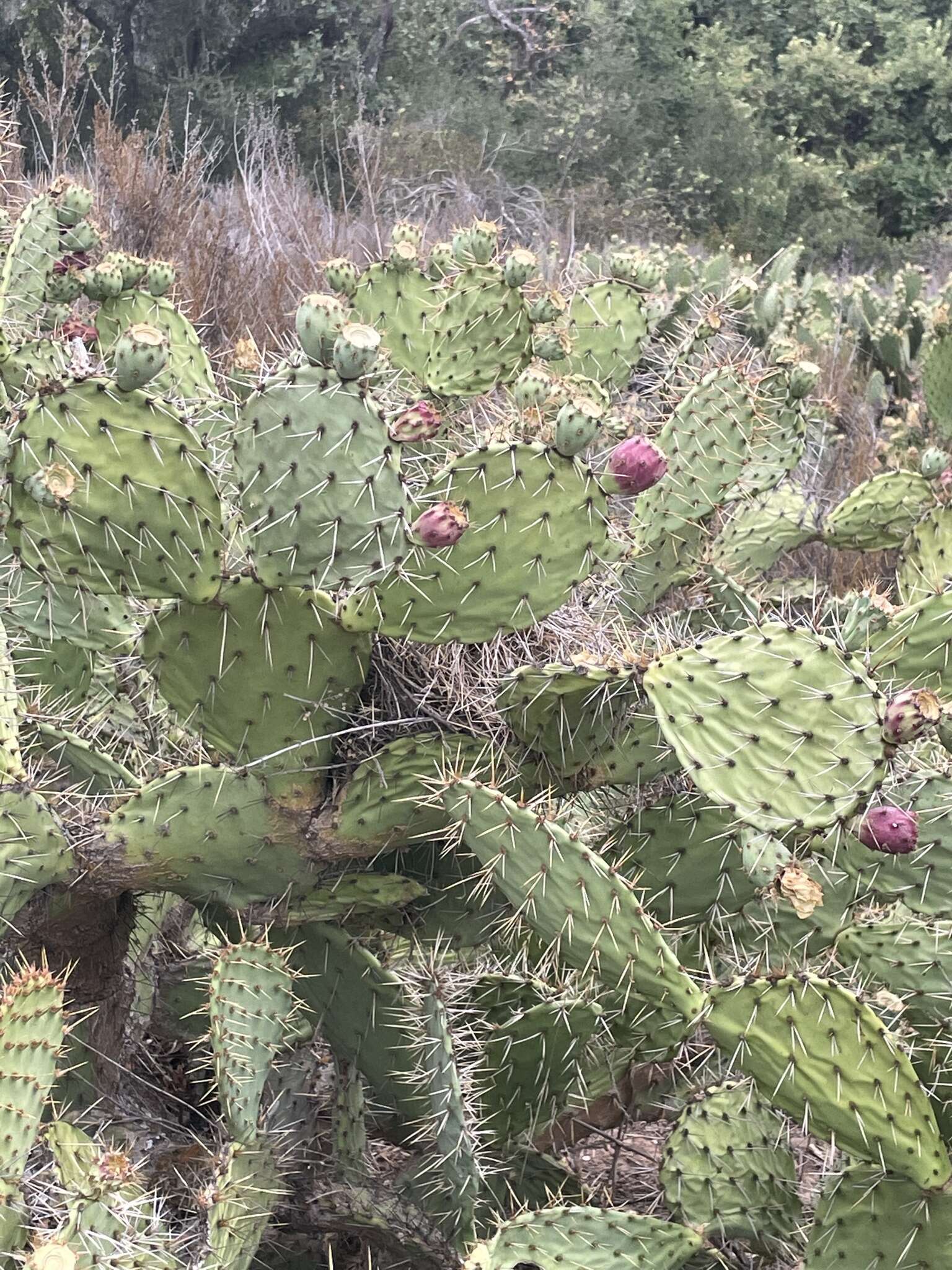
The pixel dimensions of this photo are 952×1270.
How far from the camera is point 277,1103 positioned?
1675mm

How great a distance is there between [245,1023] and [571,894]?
1.40 feet

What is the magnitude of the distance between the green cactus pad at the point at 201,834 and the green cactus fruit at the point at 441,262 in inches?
63.6

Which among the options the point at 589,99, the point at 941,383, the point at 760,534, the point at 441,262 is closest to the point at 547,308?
the point at 441,262

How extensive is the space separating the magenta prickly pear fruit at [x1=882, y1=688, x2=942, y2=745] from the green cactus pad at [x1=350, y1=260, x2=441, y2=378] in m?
1.48

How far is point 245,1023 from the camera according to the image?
4.75ft

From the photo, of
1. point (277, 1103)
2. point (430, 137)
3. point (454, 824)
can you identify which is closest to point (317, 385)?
point (454, 824)

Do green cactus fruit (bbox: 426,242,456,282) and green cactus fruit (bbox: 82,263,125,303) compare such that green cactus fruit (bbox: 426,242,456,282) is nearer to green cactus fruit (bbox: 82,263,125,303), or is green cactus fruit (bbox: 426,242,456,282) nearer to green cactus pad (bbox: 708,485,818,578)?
green cactus fruit (bbox: 82,263,125,303)

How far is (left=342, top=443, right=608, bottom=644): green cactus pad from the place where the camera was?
1.46 metres

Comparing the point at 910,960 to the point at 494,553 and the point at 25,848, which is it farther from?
the point at 25,848

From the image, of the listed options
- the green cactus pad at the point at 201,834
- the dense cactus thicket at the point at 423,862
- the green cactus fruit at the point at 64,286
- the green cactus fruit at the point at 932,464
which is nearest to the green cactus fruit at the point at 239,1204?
the dense cactus thicket at the point at 423,862

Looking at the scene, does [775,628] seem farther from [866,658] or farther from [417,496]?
[417,496]

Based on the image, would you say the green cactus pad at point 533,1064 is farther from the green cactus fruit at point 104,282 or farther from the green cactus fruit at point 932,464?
the green cactus fruit at point 932,464

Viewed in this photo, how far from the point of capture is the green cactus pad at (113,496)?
135 centimetres

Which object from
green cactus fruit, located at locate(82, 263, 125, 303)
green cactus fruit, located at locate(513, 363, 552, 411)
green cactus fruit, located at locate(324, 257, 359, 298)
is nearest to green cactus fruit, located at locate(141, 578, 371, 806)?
green cactus fruit, located at locate(513, 363, 552, 411)
